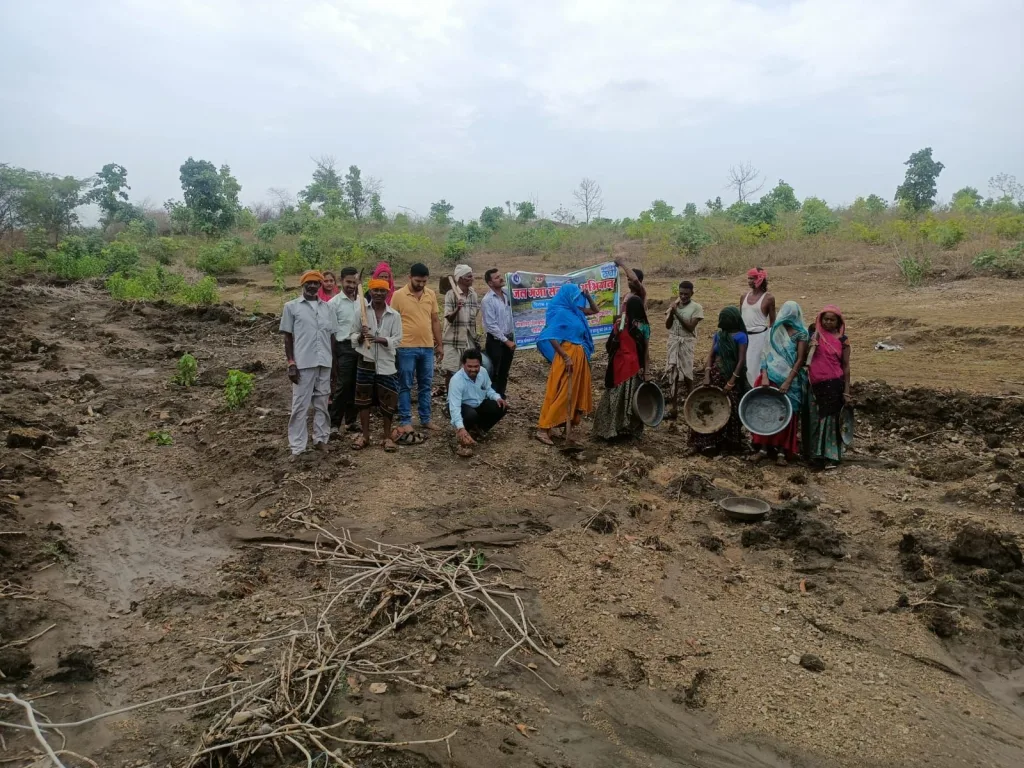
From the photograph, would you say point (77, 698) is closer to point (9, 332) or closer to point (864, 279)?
point (9, 332)

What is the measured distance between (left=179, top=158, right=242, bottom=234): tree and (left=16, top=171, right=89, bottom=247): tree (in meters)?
4.41

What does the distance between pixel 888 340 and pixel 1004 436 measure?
3.66 metres

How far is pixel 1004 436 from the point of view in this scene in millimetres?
6648

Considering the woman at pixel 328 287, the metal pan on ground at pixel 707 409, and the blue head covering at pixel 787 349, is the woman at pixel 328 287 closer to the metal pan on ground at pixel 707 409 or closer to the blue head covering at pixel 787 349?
the metal pan on ground at pixel 707 409

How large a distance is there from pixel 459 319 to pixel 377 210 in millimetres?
25174

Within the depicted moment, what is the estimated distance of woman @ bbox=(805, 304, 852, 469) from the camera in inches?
236

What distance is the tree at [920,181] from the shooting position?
20766mm

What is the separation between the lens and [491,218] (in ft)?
95.1

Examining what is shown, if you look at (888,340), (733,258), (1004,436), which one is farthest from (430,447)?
(733,258)

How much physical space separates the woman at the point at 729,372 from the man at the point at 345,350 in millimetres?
3208

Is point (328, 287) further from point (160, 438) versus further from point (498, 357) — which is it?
point (160, 438)

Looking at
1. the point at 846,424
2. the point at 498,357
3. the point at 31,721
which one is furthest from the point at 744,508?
Answer: the point at 31,721

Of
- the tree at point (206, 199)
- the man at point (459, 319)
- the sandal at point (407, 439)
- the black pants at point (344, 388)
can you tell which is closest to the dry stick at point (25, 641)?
the sandal at point (407, 439)

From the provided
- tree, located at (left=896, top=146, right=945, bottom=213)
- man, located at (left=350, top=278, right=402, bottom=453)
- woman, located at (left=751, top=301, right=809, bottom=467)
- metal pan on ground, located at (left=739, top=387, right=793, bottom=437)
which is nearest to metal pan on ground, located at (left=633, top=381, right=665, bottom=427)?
metal pan on ground, located at (left=739, top=387, right=793, bottom=437)
